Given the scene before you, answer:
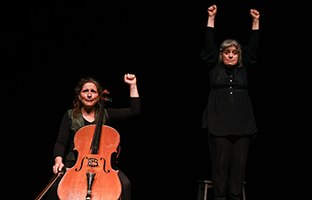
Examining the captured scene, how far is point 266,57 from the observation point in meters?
3.30

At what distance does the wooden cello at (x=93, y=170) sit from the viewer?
2.07 m

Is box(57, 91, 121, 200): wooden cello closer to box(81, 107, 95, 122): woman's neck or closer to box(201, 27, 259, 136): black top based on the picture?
box(81, 107, 95, 122): woman's neck

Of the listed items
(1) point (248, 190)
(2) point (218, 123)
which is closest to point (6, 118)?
(2) point (218, 123)

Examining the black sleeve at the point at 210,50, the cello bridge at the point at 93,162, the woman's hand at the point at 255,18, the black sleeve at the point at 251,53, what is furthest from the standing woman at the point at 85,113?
the woman's hand at the point at 255,18

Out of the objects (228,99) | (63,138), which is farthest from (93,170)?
(228,99)

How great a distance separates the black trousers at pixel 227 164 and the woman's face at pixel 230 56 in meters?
0.56

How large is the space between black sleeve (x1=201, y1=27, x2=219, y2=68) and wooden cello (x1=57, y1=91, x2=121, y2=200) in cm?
91

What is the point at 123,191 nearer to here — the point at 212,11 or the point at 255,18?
the point at 212,11

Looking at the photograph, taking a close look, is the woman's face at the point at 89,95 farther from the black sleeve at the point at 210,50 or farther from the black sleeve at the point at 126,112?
the black sleeve at the point at 210,50

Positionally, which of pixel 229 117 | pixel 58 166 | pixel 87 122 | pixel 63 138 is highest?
pixel 229 117

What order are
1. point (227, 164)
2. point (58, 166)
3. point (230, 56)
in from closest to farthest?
point (58, 166), point (227, 164), point (230, 56)

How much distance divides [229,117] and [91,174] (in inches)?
40.7

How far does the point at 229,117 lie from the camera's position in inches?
96.9

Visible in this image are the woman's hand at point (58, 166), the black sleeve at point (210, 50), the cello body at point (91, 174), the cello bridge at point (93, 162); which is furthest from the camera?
the black sleeve at point (210, 50)
